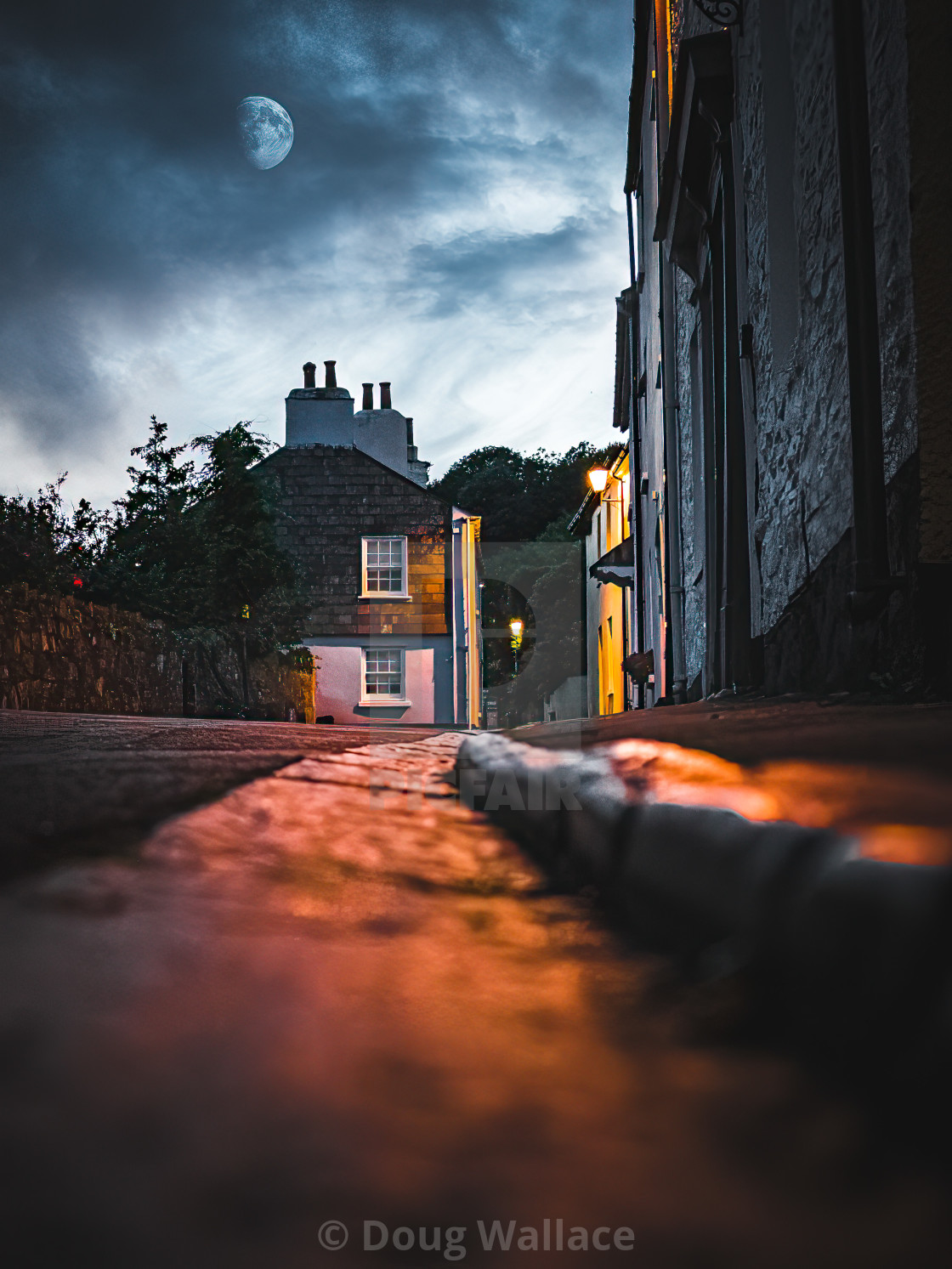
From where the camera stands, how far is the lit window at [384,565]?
18.4m

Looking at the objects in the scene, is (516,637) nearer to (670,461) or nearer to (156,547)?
(156,547)

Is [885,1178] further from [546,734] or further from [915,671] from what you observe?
[546,734]

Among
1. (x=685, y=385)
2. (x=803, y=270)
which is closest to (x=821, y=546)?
(x=803, y=270)

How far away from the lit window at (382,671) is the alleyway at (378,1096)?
649 inches

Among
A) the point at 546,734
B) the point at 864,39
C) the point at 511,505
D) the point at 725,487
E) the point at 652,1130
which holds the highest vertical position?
the point at 511,505

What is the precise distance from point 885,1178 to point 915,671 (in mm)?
1471

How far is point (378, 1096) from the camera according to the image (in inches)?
29.5

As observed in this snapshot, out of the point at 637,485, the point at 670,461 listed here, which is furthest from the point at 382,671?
the point at 670,461

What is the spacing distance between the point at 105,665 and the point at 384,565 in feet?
33.4

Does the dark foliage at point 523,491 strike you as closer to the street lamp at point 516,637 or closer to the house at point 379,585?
the street lamp at point 516,637

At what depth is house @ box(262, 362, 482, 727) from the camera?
17.6 meters

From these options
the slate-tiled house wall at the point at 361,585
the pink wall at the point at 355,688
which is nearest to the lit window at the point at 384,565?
the slate-tiled house wall at the point at 361,585

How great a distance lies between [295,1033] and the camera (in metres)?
0.83

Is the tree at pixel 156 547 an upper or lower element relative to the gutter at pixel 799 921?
upper
